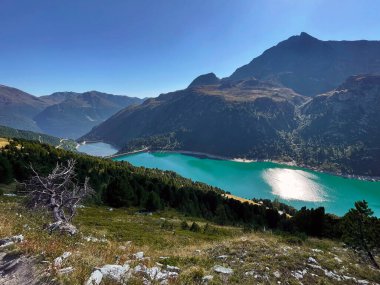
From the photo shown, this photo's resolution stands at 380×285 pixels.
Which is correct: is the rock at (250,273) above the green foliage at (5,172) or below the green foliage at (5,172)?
above

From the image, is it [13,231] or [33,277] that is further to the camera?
[13,231]

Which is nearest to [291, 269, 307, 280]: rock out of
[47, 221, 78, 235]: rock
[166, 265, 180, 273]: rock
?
[166, 265, 180, 273]: rock

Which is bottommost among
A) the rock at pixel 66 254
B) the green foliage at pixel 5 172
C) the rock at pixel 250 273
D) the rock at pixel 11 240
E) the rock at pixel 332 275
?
the green foliage at pixel 5 172

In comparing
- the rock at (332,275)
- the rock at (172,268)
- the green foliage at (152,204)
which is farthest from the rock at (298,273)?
the green foliage at (152,204)

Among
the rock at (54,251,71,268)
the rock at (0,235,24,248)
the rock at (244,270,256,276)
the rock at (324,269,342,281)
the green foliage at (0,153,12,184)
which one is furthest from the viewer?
the green foliage at (0,153,12,184)

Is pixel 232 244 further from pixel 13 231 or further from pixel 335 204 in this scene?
pixel 335 204

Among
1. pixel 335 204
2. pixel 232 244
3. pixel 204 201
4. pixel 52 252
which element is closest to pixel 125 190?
pixel 204 201

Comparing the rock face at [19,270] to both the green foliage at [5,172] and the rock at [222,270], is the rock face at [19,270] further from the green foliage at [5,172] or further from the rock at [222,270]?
the green foliage at [5,172]

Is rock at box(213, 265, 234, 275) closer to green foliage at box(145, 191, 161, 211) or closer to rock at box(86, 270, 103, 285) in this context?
rock at box(86, 270, 103, 285)
